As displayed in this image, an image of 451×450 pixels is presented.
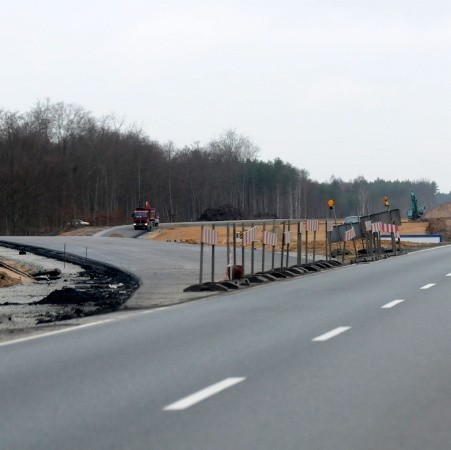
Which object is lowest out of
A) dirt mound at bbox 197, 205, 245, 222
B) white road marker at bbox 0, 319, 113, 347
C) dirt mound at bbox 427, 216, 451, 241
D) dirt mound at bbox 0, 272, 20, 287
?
dirt mound at bbox 0, 272, 20, 287

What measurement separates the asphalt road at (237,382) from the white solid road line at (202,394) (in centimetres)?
1

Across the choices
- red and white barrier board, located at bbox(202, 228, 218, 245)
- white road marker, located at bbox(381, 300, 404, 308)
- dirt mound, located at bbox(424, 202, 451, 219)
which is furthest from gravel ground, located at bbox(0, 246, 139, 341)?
dirt mound, located at bbox(424, 202, 451, 219)

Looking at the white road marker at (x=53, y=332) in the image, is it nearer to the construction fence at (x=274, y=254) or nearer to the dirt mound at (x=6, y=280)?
the construction fence at (x=274, y=254)

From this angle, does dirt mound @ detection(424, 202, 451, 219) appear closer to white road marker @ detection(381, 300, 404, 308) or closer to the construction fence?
the construction fence

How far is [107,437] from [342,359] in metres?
4.00

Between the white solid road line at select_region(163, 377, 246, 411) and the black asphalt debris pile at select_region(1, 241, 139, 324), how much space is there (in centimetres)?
752

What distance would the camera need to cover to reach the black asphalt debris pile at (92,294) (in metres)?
17.1

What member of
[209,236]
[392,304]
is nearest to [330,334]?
[392,304]

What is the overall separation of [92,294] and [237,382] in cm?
1335

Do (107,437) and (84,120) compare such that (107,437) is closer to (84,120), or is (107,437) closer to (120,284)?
(120,284)

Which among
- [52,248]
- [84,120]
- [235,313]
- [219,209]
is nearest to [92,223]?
[219,209]

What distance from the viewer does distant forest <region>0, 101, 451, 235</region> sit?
10231 cm

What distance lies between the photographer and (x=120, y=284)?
2534 centimetres

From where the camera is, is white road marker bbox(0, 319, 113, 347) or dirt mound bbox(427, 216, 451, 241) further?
dirt mound bbox(427, 216, 451, 241)
